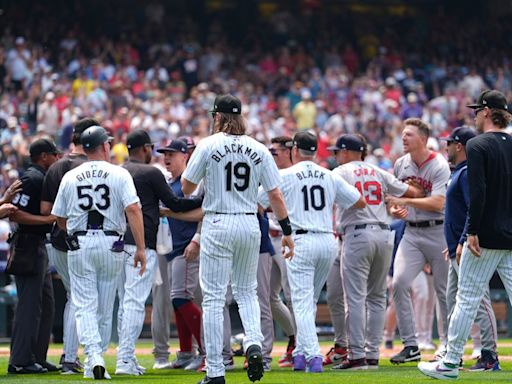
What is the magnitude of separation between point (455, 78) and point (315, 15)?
487 centimetres

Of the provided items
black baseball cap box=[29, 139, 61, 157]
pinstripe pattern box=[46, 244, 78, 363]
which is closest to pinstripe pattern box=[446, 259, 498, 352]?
pinstripe pattern box=[46, 244, 78, 363]

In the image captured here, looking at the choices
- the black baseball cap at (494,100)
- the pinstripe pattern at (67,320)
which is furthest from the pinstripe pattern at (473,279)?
the pinstripe pattern at (67,320)

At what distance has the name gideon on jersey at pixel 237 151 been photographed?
8.84 m

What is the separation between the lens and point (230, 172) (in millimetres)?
8883

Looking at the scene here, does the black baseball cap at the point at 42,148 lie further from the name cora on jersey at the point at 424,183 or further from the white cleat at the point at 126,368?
the name cora on jersey at the point at 424,183

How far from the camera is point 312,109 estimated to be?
26.1 metres

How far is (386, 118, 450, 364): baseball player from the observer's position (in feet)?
38.1

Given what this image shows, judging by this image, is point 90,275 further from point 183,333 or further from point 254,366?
point 183,333

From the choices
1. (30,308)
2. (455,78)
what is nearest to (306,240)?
(30,308)

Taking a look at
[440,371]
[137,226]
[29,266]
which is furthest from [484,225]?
[29,266]

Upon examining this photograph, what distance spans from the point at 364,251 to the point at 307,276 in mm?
815

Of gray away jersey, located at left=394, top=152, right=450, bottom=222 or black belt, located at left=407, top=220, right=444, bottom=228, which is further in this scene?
black belt, located at left=407, top=220, right=444, bottom=228

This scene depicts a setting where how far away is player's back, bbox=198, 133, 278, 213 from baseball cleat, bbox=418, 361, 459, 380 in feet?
6.09

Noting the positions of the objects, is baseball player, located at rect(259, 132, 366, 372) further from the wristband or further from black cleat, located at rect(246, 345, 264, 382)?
black cleat, located at rect(246, 345, 264, 382)
